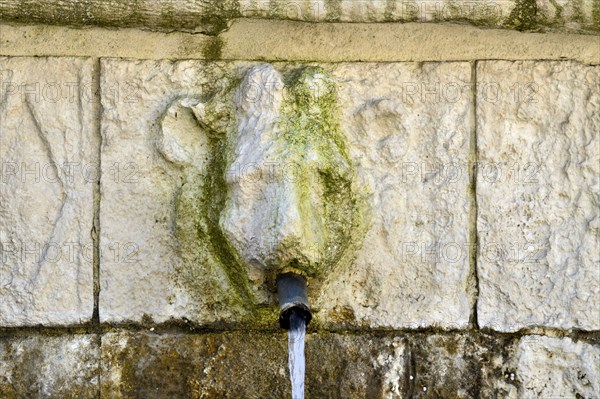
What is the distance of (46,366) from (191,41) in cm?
92

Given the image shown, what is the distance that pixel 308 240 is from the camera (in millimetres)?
2016

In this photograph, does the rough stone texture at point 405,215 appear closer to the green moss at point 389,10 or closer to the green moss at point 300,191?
the green moss at point 300,191

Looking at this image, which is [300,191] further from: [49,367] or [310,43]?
[49,367]

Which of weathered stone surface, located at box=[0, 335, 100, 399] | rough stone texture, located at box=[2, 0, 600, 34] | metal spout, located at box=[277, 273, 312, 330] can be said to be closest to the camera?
metal spout, located at box=[277, 273, 312, 330]

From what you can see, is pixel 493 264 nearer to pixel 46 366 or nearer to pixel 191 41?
pixel 191 41

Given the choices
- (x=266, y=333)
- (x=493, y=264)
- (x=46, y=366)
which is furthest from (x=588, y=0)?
A: (x=46, y=366)

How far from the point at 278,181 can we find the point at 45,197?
63 centimetres

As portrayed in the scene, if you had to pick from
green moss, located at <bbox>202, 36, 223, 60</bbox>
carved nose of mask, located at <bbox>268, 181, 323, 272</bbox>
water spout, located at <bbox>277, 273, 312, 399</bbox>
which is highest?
green moss, located at <bbox>202, 36, 223, 60</bbox>

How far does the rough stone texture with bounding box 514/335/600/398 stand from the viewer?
2182 mm

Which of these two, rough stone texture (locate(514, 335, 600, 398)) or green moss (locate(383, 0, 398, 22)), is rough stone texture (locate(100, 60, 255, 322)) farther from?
rough stone texture (locate(514, 335, 600, 398))

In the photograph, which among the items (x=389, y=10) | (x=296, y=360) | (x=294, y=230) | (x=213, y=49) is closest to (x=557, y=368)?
(x=296, y=360)

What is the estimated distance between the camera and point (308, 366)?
2189mm

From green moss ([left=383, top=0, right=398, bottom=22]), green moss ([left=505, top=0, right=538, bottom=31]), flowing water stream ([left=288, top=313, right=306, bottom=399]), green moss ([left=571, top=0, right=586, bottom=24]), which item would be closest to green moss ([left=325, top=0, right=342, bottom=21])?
green moss ([left=383, top=0, right=398, bottom=22])

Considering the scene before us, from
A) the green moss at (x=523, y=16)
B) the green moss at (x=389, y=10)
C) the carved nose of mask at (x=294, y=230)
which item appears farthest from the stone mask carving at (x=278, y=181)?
the green moss at (x=523, y=16)
